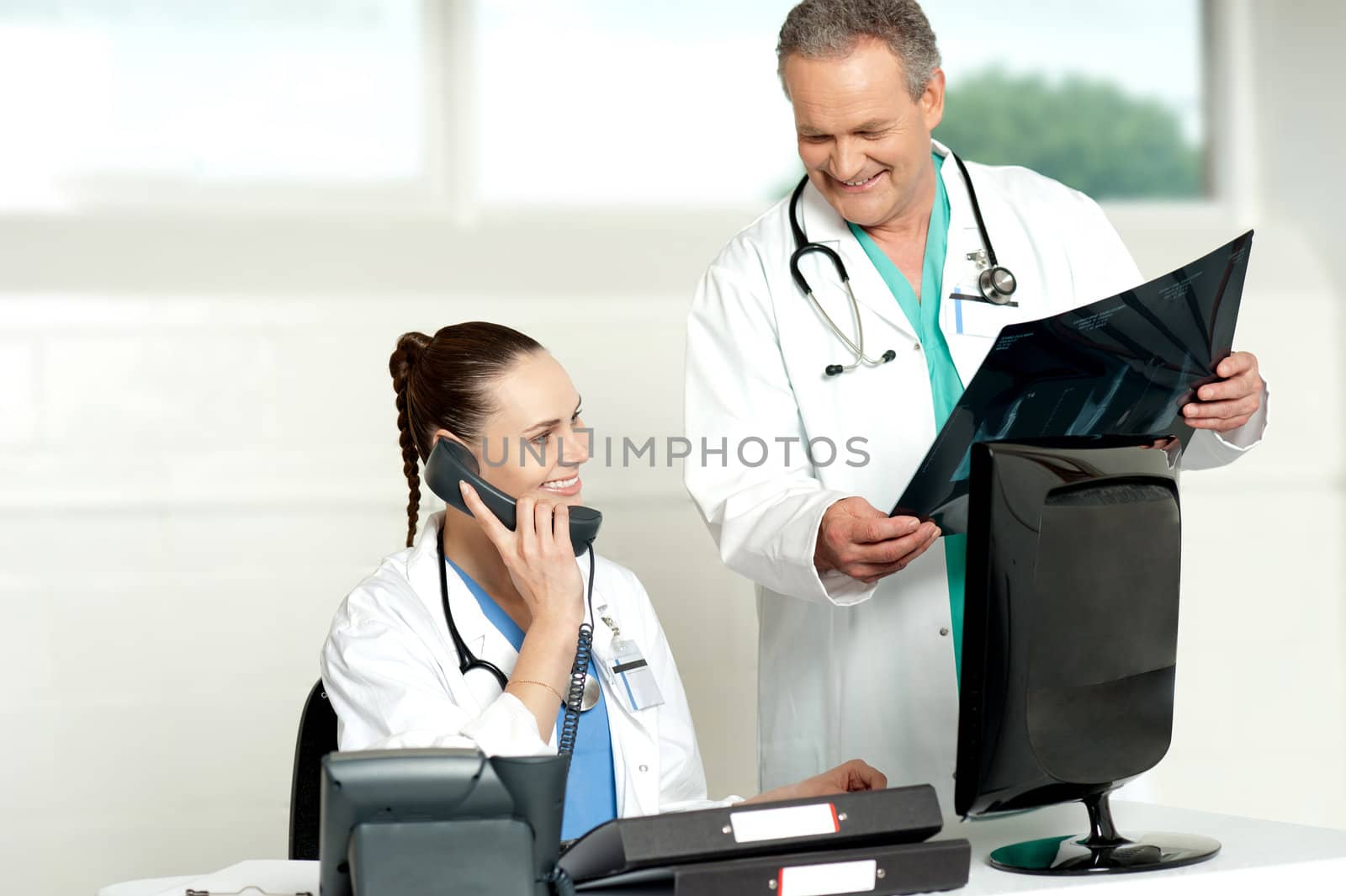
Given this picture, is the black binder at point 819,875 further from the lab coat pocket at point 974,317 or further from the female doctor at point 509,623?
the lab coat pocket at point 974,317

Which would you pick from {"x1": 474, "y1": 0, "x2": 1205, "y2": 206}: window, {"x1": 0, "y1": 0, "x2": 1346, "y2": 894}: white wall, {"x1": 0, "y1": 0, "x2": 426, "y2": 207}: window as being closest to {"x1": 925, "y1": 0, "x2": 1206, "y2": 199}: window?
{"x1": 474, "y1": 0, "x2": 1205, "y2": 206}: window

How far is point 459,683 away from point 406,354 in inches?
19.8

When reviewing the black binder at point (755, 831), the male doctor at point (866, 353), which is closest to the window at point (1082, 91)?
the male doctor at point (866, 353)

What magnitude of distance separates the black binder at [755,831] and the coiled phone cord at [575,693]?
1.43 feet

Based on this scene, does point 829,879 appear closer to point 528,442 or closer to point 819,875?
point 819,875

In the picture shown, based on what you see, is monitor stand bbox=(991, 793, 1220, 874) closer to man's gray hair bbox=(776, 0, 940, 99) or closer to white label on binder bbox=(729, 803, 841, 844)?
white label on binder bbox=(729, 803, 841, 844)

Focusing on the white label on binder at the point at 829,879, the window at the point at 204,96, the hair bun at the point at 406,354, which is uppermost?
the window at the point at 204,96

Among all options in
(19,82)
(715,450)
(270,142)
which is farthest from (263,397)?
(715,450)

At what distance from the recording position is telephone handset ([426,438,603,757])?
5.16 ft

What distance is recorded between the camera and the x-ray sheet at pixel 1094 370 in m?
1.36

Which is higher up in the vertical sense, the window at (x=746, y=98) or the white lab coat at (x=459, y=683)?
the window at (x=746, y=98)

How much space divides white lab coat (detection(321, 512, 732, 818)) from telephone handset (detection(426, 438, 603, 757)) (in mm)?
15

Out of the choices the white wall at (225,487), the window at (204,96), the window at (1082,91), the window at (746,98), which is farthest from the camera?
the window at (1082,91)

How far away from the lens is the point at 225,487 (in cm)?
283
